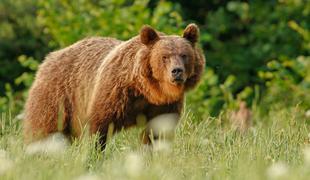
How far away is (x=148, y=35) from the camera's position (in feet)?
24.2

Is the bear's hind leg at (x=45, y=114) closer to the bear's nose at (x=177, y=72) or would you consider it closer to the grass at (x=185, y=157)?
the grass at (x=185, y=157)

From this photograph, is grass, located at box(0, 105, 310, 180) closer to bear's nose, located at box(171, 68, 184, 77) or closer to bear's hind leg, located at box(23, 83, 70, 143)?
bear's hind leg, located at box(23, 83, 70, 143)

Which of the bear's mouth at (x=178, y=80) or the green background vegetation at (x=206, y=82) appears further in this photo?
the bear's mouth at (x=178, y=80)

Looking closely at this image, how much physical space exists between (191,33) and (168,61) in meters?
A: 0.39

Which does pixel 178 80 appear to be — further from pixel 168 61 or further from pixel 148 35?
pixel 148 35

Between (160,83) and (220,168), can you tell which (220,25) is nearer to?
(160,83)

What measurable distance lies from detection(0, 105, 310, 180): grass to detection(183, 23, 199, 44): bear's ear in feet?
2.02

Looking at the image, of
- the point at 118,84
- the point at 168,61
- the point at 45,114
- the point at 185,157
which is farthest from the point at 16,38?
the point at 185,157

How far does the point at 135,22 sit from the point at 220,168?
7.91 m

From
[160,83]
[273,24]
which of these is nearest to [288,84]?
[273,24]

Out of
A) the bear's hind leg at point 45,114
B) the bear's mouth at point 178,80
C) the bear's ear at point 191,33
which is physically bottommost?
the bear's hind leg at point 45,114

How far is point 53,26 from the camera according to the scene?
14.2 meters

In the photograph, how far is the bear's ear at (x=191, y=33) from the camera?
7.50 metres

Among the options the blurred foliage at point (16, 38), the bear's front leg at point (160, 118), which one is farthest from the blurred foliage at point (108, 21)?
the bear's front leg at point (160, 118)
